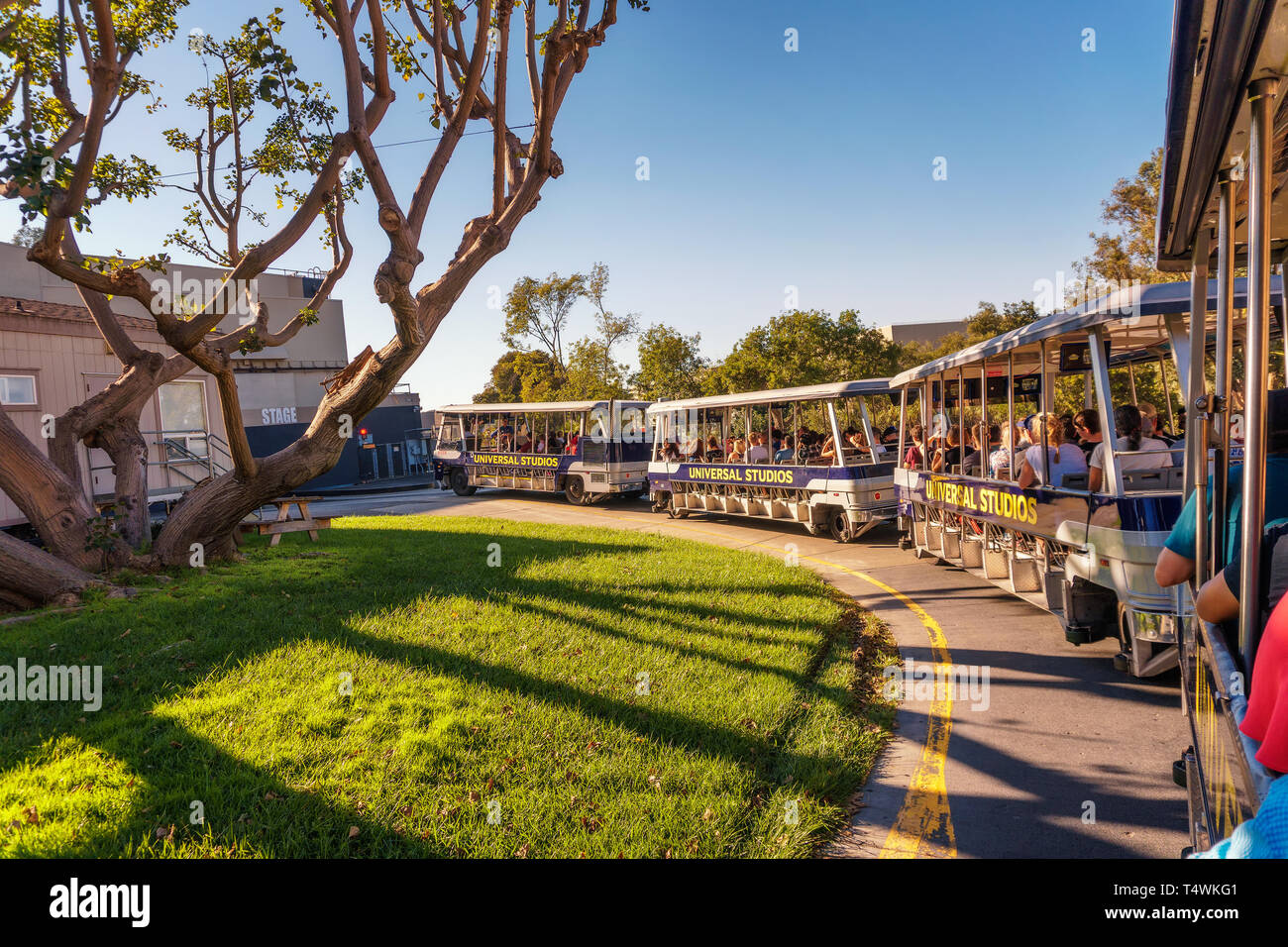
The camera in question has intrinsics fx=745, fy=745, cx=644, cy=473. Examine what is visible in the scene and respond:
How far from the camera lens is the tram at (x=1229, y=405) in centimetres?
158

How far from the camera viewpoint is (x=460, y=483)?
1008 inches

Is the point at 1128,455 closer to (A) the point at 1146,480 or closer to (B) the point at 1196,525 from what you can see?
(A) the point at 1146,480

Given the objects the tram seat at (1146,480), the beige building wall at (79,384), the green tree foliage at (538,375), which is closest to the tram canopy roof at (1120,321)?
the tram seat at (1146,480)

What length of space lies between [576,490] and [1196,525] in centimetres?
1890

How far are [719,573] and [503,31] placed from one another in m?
7.20

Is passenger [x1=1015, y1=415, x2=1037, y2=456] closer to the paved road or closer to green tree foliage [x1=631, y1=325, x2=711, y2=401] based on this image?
the paved road

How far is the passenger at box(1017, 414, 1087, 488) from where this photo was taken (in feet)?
22.1

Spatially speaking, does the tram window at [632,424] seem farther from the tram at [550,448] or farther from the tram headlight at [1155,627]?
the tram headlight at [1155,627]

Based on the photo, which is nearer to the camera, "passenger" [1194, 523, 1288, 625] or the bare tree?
"passenger" [1194, 523, 1288, 625]

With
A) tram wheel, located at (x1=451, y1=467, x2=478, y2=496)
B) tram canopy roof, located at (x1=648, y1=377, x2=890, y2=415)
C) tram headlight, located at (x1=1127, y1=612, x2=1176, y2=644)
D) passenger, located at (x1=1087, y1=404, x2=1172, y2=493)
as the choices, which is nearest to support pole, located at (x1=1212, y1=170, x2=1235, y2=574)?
tram headlight, located at (x1=1127, y1=612, x2=1176, y2=644)

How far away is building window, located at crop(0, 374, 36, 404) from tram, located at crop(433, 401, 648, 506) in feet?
36.1
